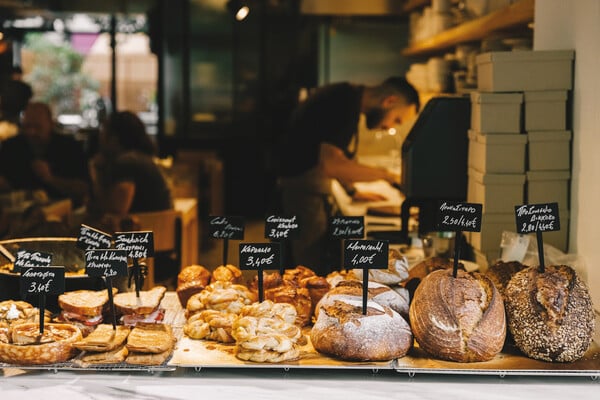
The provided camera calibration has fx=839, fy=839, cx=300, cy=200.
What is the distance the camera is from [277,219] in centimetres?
247

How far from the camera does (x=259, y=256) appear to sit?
226 cm

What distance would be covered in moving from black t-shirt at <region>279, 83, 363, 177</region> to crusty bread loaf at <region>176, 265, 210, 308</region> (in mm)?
2627

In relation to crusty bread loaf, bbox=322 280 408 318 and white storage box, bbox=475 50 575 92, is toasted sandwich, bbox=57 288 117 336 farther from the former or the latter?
white storage box, bbox=475 50 575 92

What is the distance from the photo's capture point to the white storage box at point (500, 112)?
10.2ft

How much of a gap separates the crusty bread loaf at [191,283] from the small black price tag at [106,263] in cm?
41

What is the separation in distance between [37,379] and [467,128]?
2082 millimetres

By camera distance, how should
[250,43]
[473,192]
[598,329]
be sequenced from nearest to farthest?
1. [598,329]
2. [473,192]
3. [250,43]

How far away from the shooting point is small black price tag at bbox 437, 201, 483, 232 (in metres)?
2.21

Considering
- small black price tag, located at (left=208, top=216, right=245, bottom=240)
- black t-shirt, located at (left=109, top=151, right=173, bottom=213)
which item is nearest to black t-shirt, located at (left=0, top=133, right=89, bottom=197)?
black t-shirt, located at (left=109, top=151, right=173, bottom=213)

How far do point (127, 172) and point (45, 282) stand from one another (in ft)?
10.3

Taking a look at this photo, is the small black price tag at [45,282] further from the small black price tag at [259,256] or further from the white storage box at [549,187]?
the white storage box at [549,187]

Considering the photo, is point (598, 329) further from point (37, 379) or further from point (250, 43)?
point (250, 43)

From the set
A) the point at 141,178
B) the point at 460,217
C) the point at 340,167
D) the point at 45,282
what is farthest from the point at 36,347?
the point at 340,167

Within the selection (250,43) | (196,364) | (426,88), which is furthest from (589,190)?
(250,43)
